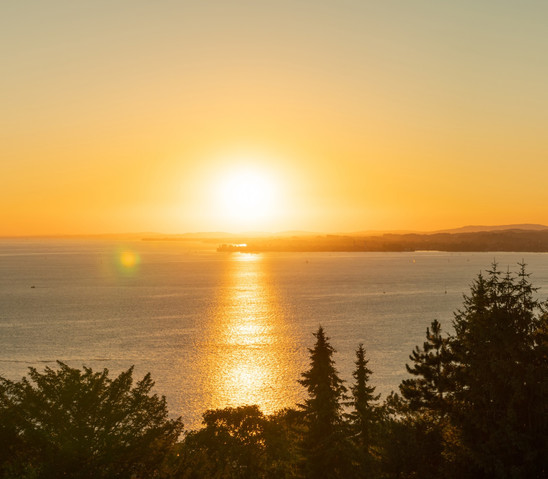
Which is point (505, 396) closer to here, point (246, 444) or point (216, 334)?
point (246, 444)

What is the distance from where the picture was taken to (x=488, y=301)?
886 inches

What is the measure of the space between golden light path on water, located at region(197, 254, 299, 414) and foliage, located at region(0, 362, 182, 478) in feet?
150

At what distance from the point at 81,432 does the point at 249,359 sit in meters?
75.6

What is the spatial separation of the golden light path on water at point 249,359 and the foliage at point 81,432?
Result: 45.6m

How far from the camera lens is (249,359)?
9462cm

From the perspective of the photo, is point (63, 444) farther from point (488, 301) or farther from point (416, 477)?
point (488, 301)

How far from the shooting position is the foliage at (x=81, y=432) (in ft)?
65.2

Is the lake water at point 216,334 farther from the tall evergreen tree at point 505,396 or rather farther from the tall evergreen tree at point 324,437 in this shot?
the tall evergreen tree at point 505,396

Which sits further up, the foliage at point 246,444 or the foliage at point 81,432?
the foliage at point 81,432

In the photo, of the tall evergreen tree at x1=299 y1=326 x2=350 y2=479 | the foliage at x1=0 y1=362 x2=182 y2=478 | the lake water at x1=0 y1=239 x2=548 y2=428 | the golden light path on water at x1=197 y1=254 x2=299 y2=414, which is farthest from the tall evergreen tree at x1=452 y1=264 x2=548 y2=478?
the golden light path on water at x1=197 y1=254 x2=299 y2=414

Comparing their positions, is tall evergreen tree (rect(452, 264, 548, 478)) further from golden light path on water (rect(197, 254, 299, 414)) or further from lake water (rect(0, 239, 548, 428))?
golden light path on water (rect(197, 254, 299, 414))

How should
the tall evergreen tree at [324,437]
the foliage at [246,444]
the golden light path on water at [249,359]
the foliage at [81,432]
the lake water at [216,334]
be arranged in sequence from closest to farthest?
the foliage at [81,432] → the tall evergreen tree at [324,437] → the foliage at [246,444] → the golden light path on water at [249,359] → the lake water at [216,334]

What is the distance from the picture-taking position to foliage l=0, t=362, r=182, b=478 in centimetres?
1988

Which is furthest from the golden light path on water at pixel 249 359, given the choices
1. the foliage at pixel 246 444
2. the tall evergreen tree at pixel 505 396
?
the tall evergreen tree at pixel 505 396
